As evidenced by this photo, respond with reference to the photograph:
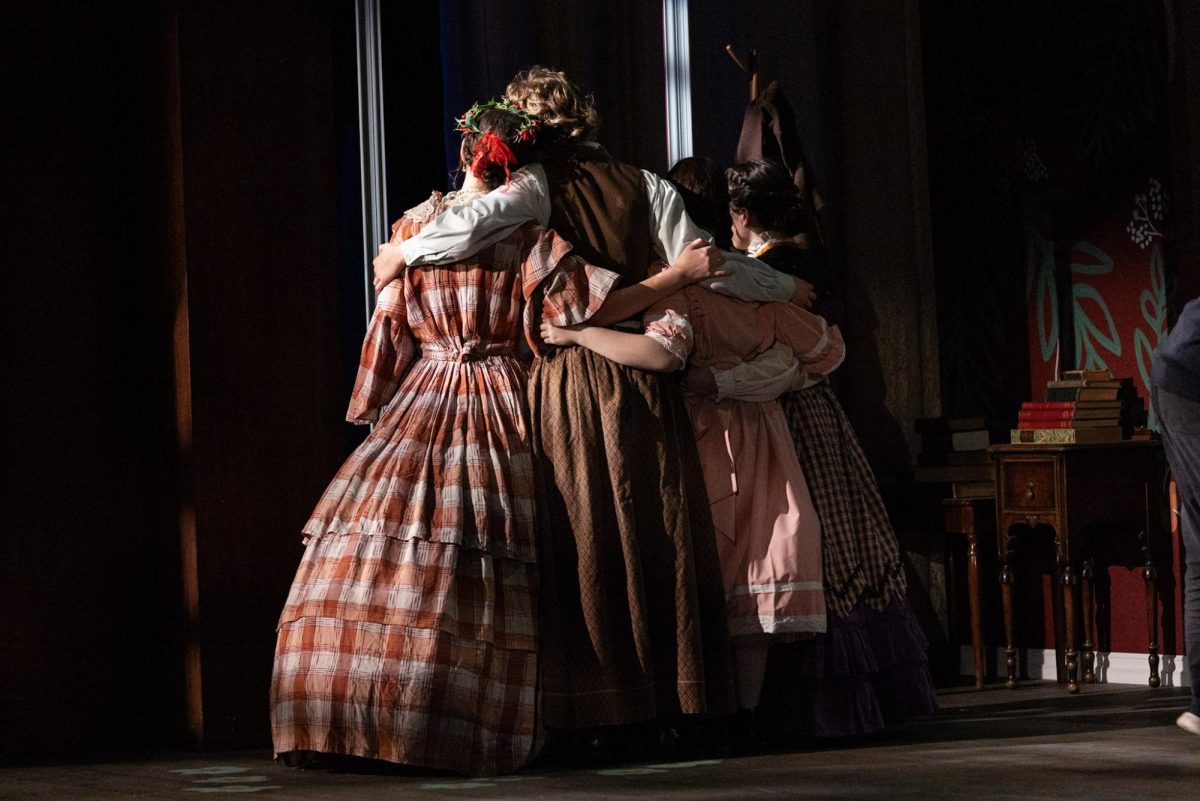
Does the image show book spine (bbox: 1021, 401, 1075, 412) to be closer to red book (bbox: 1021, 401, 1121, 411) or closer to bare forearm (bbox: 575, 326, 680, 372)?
red book (bbox: 1021, 401, 1121, 411)

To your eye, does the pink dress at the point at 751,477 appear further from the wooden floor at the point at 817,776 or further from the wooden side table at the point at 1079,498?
the wooden side table at the point at 1079,498

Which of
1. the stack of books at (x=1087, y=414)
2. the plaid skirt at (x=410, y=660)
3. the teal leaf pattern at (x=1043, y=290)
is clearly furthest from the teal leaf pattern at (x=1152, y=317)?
the plaid skirt at (x=410, y=660)

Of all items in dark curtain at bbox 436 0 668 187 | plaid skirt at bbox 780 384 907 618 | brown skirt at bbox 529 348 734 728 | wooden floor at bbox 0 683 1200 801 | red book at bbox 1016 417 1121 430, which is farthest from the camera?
red book at bbox 1016 417 1121 430

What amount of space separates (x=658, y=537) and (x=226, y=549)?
3.54 ft

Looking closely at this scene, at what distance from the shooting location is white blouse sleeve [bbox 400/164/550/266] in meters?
3.39

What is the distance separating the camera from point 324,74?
4.00 metres

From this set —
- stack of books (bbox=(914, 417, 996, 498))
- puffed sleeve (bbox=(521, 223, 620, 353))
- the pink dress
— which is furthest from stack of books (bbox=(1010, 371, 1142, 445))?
puffed sleeve (bbox=(521, 223, 620, 353))

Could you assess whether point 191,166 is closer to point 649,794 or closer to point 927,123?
point 649,794

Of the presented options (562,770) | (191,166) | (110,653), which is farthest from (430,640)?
(191,166)

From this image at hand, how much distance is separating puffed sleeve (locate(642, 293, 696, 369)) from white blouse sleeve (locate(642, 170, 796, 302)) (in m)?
0.11

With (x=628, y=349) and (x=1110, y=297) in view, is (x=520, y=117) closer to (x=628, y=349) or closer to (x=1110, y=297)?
(x=628, y=349)

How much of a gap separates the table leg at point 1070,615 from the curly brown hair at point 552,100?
83.6 inches

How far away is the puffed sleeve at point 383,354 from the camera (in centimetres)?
356

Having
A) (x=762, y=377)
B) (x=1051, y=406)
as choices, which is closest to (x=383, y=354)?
(x=762, y=377)
